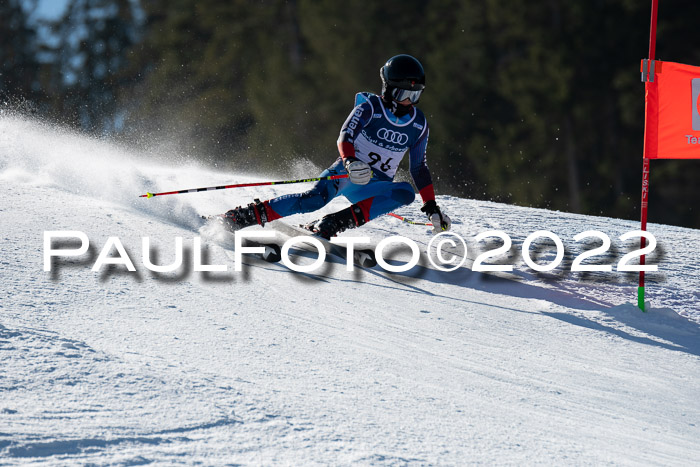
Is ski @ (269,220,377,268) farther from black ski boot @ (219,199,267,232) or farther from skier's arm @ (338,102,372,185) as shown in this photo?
skier's arm @ (338,102,372,185)

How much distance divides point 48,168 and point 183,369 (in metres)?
4.55

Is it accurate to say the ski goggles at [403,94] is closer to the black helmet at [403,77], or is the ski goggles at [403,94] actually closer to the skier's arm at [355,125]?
the black helmet at [403,77]

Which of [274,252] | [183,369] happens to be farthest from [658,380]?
[274,252]

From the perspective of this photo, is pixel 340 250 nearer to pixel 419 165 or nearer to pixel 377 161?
pixel 377 161

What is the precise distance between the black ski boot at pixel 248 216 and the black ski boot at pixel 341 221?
0.41 meters

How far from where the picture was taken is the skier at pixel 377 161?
15.0ft

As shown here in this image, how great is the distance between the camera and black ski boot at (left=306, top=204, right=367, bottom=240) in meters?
4.67

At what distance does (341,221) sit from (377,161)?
1.65 ft

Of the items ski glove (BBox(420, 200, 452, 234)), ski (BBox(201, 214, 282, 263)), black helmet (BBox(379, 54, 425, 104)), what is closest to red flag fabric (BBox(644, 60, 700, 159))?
ski glove (BBox(420, 200, 452, 234))

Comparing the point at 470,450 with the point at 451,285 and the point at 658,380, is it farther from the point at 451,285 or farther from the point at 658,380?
the point at 451,285

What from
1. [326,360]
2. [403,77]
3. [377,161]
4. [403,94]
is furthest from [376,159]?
[326,360]

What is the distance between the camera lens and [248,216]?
4.86 m

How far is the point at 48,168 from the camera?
645cm

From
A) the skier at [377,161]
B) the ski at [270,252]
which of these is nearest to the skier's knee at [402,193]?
the skier at [377,161]
